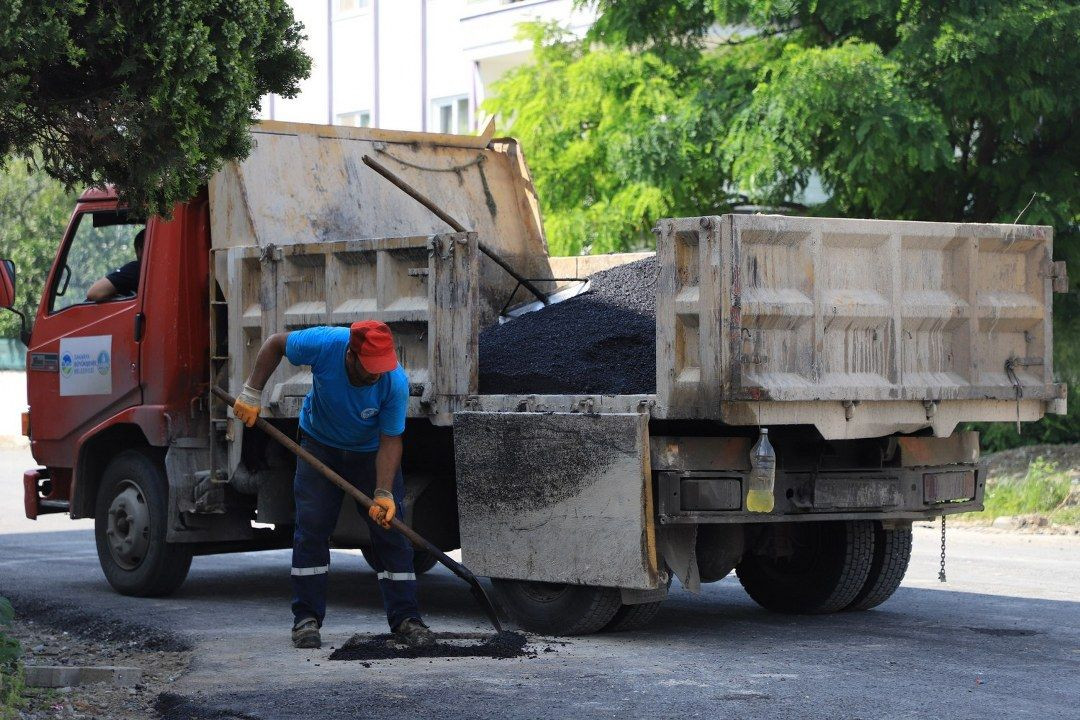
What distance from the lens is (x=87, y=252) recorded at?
10969 millimetres

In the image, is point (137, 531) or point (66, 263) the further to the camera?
point (66, 263)

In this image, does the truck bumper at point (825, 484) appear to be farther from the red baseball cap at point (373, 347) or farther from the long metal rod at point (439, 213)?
the long metal rod at point (439, 213)

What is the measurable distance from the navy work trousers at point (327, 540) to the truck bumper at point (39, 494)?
317 cm

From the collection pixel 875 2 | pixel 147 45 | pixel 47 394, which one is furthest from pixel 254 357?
pixel 875 2

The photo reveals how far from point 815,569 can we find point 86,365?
465 centimetres

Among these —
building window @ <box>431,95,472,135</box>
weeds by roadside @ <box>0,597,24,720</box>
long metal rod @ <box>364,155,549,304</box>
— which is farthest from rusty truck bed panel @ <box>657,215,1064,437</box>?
building window @ <box>431,95,472,135</box>

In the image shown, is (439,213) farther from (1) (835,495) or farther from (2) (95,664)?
(2) (95,664)

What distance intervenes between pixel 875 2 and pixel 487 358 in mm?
8431

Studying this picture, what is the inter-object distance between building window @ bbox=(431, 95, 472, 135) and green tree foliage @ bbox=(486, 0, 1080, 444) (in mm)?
10111

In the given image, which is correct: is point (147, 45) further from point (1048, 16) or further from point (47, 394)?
point (1048, 16)

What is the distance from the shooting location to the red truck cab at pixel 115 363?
31.2 ft

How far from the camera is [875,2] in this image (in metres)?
15.1

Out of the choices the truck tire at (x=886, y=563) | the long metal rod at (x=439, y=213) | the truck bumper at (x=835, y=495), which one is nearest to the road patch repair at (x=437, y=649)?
the truck bumper at (x=835, y=495)

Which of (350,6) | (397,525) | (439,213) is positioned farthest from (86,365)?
(350,6)
